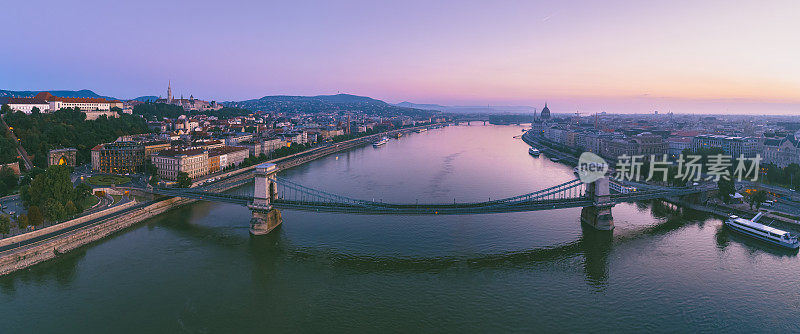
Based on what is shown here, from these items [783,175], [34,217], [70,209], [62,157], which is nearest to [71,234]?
[34,217]

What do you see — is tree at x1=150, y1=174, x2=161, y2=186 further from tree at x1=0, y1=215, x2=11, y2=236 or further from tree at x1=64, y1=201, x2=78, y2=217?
tree at x1=0, y1=215, x2=11, y2=236

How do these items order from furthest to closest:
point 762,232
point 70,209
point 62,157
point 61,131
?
point 61,131 → point 62,157 → point 762,232 → point 70,209

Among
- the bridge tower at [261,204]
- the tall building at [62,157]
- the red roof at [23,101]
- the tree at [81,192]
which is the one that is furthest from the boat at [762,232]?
the red roof at [23,101]

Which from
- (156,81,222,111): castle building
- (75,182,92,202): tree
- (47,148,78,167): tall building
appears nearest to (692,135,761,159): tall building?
(75,182,92,202): tree

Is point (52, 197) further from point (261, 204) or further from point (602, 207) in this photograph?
point (602, 207)

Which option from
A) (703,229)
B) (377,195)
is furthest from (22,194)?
(703,229)

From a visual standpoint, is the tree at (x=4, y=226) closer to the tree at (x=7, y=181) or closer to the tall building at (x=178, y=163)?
the tree at (x=7, y=181)
